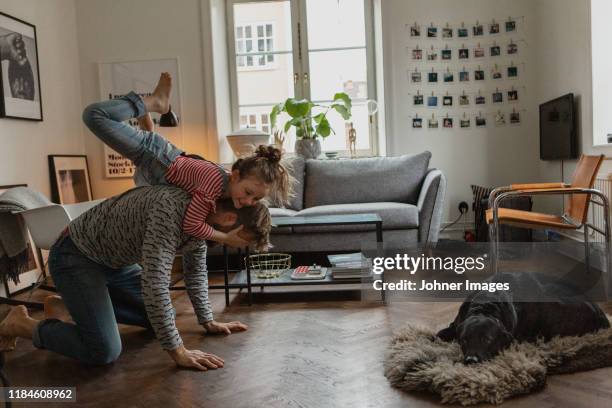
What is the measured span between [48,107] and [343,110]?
2.34 m

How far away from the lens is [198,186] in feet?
5.98

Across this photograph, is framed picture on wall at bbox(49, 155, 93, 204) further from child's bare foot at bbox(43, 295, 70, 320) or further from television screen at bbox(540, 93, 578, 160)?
television screen at bbox(540, 93, 578, 160)

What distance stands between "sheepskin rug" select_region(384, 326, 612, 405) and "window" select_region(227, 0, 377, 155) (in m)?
3.23

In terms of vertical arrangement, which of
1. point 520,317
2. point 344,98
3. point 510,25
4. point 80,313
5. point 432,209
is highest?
point 510,25

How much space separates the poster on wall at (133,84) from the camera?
4.70m

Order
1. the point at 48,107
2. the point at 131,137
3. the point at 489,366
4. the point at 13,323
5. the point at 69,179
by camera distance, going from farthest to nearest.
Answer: the point at 69,179 < the point at 48,107 < the point at 13,323 < the point at 131,137 < the point at 489,366

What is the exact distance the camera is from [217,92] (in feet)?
15.5

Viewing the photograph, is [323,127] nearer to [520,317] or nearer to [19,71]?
[19,71]

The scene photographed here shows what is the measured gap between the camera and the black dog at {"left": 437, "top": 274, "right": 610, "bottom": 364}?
1830 mm

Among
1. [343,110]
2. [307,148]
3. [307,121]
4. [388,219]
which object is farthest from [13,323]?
[343,110]

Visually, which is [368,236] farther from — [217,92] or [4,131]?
[4,131]

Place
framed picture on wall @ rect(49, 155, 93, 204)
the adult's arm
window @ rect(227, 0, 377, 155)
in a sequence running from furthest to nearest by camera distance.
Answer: window @ rect(227, 0, 377, 155), framed picture on wall @ rect(49, 155, 93, 204), the adult's arm

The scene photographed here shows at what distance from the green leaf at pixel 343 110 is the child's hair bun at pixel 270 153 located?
2.77 metres

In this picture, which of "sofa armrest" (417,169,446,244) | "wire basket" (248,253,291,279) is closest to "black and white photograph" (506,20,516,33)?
"sofa armrest" (417,169,446,244)
